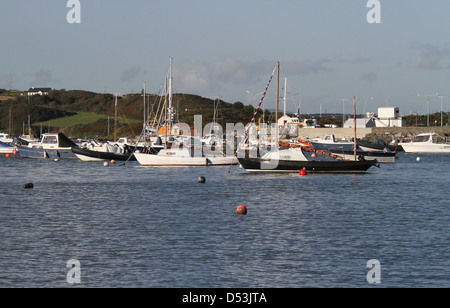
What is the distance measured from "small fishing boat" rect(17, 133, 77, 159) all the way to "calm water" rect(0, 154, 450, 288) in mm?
36180

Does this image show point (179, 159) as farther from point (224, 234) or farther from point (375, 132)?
point (375, 132)

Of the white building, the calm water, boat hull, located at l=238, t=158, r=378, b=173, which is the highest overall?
the white building

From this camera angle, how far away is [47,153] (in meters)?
91.1

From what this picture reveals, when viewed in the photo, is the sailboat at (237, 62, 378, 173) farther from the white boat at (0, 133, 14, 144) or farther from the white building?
the white building

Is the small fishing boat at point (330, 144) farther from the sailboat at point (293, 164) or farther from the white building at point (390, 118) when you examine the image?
the white building at point (390, 118)

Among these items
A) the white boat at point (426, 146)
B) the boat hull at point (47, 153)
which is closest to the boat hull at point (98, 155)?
the boat hull at point (47, 153)

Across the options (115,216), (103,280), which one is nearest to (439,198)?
(115,216)

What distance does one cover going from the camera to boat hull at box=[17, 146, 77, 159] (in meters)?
89.9

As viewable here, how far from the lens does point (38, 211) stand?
3678cm

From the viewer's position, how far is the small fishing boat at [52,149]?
295 feet

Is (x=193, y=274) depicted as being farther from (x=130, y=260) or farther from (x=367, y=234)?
(x=367, y=234)

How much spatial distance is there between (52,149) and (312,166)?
44.0 m

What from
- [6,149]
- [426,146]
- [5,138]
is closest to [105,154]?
[6,149]

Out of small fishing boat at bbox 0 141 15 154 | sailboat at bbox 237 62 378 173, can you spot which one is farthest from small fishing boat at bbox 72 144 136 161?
small fishing boat at bbox 0 141 15 154
